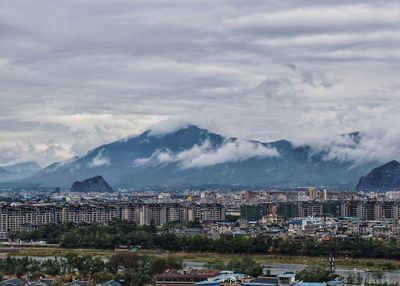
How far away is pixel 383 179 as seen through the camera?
12812cm

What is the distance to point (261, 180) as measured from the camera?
626 feet

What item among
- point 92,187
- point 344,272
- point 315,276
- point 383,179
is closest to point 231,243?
point 344,272

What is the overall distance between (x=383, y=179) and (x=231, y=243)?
309ft

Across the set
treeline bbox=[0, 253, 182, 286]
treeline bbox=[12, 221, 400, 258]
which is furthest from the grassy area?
treeline bbox=[0, 253, 182, 286]

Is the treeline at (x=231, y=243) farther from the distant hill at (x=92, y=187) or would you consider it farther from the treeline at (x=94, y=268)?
the distant hill at (x=92, y=187)

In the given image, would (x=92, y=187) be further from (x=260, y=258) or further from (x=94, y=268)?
(x=94, y=268)

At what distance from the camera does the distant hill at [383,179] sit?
124875 mm

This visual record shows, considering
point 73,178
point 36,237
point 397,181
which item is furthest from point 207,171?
point 36,237

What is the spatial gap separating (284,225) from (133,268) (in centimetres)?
2438

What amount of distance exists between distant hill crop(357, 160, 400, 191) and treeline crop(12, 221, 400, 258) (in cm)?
8528

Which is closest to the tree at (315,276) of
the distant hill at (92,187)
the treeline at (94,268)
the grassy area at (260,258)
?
the treeline at (94,268)

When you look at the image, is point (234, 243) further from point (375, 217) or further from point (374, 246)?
point (375, 217)

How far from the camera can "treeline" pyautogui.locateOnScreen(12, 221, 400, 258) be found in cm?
3638

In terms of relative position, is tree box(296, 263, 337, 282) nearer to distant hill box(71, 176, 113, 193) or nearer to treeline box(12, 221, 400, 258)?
treeline box(12, 221, 400, 258)
